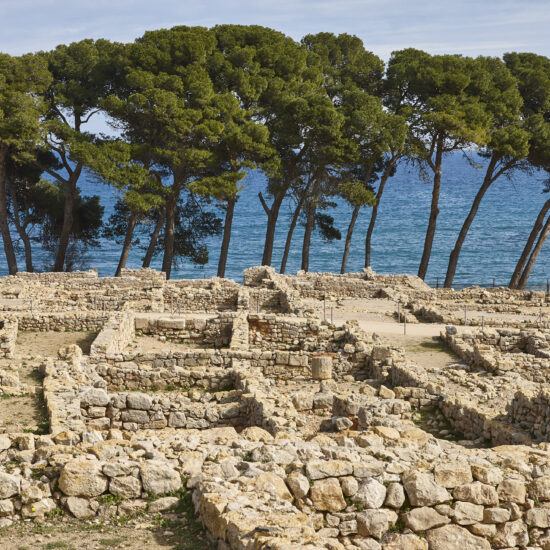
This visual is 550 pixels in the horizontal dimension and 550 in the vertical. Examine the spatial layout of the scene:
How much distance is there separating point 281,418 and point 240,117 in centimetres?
3101

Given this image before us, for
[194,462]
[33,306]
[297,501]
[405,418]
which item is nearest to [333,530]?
[297,501]

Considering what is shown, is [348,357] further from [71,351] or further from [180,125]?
[180,125]

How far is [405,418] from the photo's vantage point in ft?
56.4

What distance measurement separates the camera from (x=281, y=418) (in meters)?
15.4

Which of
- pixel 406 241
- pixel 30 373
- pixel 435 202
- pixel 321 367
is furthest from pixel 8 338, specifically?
pixel 406 241

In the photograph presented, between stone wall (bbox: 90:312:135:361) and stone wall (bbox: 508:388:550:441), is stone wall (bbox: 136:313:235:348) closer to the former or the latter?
stone wall (bbox: 90:312:135:361)

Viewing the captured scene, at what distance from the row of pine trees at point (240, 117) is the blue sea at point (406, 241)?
1979cm

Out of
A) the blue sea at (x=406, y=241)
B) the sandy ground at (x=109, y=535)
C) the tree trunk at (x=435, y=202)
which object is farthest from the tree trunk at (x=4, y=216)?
the sandy ground at (x=109, y=535)

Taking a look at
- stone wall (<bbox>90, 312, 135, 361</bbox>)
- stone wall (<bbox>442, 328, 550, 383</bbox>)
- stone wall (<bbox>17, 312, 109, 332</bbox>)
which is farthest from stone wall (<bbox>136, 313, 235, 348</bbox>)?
stone wall (<bbox>442, 328, 550, 383</bbox>)

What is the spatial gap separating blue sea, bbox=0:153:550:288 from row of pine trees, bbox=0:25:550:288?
19.8 meters

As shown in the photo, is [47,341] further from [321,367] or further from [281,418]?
[281,418]

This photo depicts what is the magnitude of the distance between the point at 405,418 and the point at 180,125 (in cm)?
2823

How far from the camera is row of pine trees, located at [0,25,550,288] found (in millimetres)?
43188

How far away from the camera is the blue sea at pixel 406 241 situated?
9294cm
